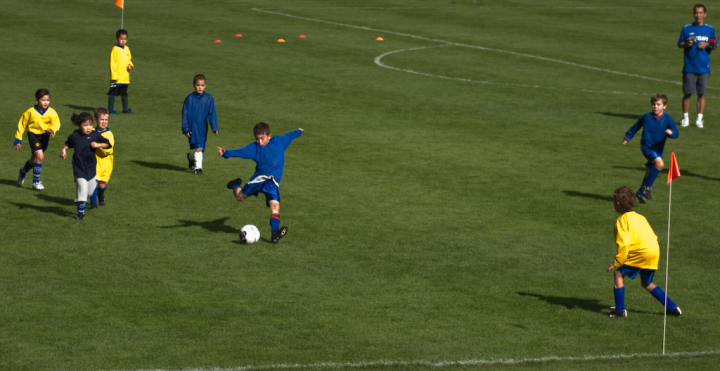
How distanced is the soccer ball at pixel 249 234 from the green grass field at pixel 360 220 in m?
0.16

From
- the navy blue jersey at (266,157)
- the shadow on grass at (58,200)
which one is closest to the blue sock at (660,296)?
the navy blue jersey at (266,157)

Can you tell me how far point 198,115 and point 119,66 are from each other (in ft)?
20.6

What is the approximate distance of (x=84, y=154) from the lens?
15164 millimetres

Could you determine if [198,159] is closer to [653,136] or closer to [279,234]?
[279,234]

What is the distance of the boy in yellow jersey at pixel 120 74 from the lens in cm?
2409

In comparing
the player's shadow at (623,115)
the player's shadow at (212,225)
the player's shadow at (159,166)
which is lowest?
the player's shadow at (212,225)

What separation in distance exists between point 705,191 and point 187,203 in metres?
9.50

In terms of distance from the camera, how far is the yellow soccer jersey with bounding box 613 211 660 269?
1103cm

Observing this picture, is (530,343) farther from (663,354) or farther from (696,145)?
(696,145)

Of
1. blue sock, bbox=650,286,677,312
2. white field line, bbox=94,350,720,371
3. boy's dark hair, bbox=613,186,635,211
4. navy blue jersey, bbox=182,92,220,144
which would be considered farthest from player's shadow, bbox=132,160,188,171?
blue sock, bbox=650,286,677,312

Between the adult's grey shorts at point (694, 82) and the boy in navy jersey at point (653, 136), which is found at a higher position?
the adult's grey shorts at point (694, 82)

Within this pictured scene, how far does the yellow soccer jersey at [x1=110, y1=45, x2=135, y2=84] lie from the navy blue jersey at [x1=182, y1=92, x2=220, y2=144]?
5986mm

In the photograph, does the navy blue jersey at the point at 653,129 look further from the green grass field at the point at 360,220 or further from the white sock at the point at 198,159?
the white sock at the point at 198,159

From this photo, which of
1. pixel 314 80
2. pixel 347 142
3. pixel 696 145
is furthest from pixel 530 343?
pixel 314 80
